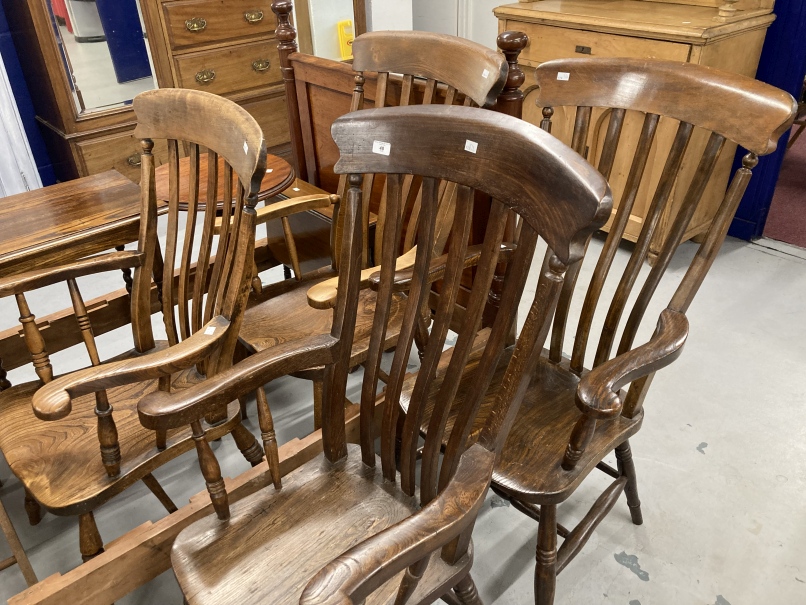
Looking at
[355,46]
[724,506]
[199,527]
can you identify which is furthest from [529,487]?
[355,46]

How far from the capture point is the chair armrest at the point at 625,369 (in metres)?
0.98

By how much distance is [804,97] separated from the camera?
127 inches

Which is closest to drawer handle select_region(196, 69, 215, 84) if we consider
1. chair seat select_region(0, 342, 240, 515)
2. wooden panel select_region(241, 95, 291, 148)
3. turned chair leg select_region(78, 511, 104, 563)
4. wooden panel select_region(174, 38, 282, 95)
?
wooden panel select_region(174, 38, 282, 95)

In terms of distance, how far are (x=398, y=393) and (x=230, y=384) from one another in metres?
0.29

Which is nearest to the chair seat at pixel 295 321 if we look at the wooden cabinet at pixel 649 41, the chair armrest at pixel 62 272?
the chair armrest at pixel 62 272

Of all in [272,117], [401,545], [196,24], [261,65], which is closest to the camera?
[401,545]

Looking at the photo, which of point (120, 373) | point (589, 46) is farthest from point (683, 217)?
point (589, 46)

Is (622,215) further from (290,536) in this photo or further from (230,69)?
(230,69)

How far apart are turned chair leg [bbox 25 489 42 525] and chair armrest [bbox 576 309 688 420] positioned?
143cm

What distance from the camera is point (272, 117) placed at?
144 inches

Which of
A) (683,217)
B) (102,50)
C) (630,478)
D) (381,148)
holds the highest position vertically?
(381,148)

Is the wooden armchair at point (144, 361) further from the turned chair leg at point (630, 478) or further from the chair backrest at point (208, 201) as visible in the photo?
the turned chair leg at point (630, 478)

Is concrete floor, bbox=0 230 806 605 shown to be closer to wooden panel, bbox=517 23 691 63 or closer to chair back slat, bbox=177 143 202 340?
chair back slat, bbox=177 143 202 340

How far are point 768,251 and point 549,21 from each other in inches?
56.7
